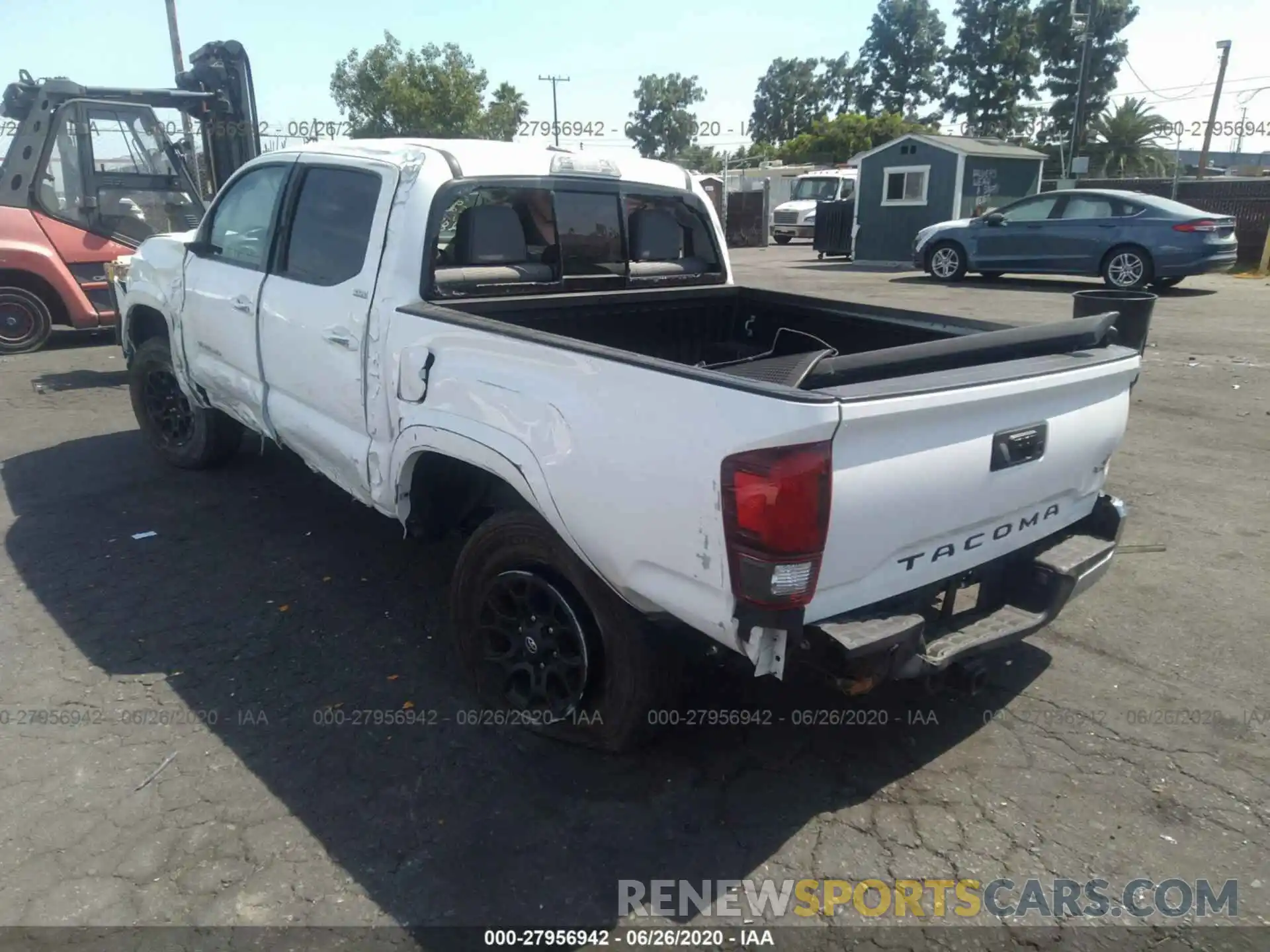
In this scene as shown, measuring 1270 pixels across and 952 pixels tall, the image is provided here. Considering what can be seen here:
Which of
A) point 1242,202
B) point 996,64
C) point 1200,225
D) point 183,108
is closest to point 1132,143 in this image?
point 996,64

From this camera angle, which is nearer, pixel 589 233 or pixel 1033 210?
pixel 589 233

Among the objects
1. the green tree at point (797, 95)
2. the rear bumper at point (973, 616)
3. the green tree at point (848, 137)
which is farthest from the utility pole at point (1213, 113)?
the green tree at point (797, 95)

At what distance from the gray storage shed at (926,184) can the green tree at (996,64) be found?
48.9 meters

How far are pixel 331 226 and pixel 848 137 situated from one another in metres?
61.8

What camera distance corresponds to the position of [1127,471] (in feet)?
20.1

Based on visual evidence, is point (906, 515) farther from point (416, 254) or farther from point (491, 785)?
point (416, 254)

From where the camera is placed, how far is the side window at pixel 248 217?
4.52 metres

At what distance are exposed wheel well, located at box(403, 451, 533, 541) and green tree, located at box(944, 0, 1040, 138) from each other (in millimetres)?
70743

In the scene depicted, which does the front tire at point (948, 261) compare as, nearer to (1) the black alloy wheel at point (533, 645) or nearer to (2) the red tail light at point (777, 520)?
(1) the black alloy wheel at point (533, 645)

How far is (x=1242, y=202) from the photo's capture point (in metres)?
20.4

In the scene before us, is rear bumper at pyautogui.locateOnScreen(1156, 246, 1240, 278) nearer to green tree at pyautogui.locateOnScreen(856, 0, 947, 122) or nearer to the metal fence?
the metal fence

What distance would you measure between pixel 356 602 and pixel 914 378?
284cm

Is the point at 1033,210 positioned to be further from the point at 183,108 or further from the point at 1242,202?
the point at 183,108

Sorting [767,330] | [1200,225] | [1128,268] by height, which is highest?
[1200,225]
